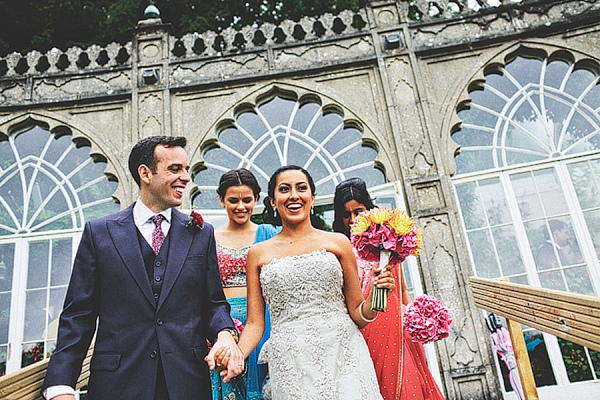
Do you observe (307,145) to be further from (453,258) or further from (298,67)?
(453,258)

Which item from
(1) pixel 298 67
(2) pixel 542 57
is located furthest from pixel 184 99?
(2) pixel 542 57

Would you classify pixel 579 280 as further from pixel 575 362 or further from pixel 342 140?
pixel 342 140

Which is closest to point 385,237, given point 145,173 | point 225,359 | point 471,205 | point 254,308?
point 254,308

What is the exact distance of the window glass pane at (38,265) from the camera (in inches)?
210

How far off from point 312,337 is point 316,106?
448 centimetres

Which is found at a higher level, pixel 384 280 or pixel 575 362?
pixel 384 280

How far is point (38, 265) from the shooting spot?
5406mm

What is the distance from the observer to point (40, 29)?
9.38 metres

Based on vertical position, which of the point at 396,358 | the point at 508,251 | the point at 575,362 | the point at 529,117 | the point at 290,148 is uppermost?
the point at 290,148

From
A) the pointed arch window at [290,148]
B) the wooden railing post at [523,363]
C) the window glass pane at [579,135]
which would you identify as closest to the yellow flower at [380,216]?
the wooden railing post at [523,363]

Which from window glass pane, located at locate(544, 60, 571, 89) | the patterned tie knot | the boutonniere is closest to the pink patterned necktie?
the patterned tie knot

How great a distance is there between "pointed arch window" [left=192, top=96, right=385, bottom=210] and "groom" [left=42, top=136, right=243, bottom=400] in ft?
11.9

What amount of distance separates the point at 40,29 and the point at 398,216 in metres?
10.8

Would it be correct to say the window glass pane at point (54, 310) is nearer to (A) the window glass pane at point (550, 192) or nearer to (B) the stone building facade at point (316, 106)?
(B) the stone building facade at point (316, 106)
